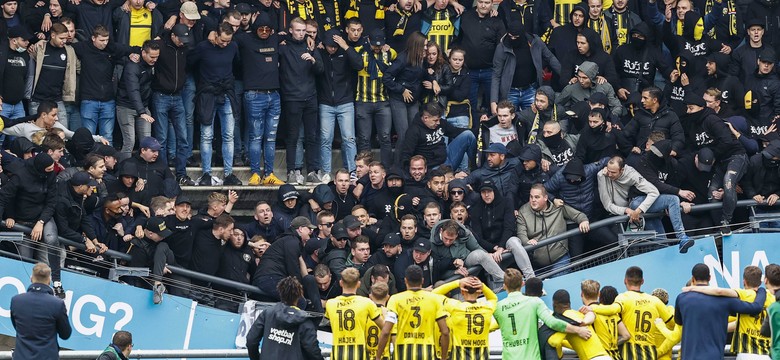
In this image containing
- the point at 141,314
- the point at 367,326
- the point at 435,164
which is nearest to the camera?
the point at 367,326

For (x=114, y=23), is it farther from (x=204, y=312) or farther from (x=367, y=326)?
(x=367, y=326)

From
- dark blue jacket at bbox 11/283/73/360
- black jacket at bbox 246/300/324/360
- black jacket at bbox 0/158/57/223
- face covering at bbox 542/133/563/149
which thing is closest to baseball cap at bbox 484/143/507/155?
face covering at bbox 542/133/563/149

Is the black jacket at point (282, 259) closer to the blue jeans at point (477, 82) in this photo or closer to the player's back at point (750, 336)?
the blue jeans at point (477, 82)

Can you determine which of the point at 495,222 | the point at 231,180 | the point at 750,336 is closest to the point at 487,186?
the point at 495,222

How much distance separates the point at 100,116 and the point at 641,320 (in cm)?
884

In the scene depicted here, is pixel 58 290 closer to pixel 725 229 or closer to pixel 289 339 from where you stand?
pixel 289 339

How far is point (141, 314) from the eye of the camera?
19.8 metres

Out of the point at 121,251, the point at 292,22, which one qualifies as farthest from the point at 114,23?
the point at 121,251

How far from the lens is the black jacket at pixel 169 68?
23.2 meters

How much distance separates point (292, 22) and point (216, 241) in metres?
4.23

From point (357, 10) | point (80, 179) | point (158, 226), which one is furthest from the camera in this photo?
Answer: point (357, 10)

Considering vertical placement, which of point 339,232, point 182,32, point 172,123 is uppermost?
point 182,32

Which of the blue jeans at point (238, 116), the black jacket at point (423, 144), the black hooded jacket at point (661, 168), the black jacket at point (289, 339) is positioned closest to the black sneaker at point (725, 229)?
the black hooded jacket at point (661, 168)

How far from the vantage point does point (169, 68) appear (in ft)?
76.1
